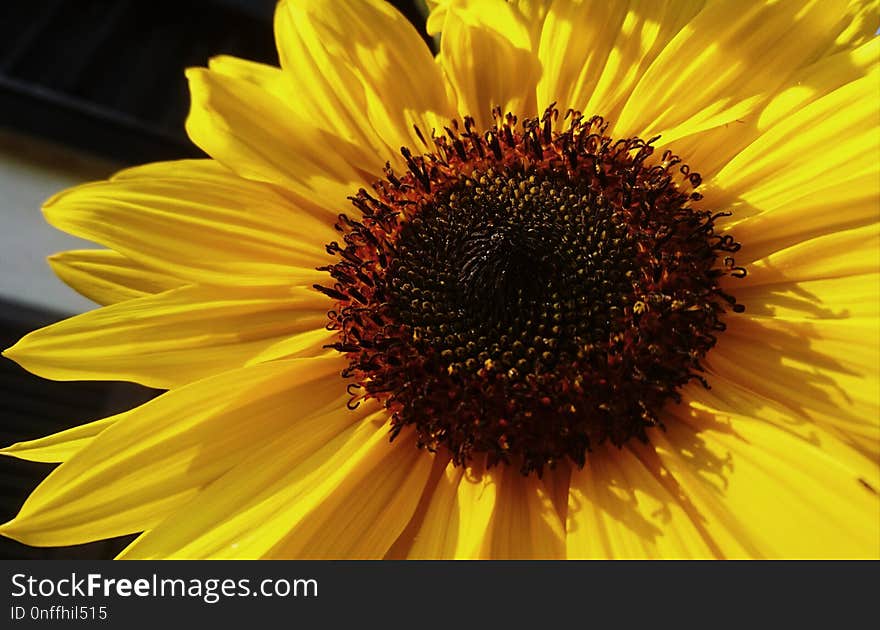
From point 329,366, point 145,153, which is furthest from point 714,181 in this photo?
point 145,153

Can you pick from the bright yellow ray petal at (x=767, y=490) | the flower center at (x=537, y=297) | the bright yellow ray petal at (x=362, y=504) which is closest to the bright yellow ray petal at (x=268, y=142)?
the flower center at (x=537, y=297)

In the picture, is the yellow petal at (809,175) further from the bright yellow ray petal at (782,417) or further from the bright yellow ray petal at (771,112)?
the bright yellow ray petal at (782,417)

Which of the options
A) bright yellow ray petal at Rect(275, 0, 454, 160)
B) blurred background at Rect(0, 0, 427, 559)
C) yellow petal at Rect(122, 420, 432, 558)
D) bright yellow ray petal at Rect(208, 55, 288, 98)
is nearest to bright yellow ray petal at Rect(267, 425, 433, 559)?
yellow petal at Rect(122, 420, 432, 558)

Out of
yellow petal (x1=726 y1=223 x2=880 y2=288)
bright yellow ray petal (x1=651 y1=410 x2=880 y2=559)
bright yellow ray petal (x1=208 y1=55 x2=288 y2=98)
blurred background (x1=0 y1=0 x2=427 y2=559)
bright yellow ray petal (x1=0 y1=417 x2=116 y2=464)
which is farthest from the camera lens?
blurred background (x1=0 y1=0 x2=427 y2=559)

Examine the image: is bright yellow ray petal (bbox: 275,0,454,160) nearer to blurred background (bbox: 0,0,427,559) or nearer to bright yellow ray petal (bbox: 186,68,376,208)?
bright yellow ray petal (bbox: 186,68,376,208)

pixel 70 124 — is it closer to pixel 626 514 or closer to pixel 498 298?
pixel 498 298

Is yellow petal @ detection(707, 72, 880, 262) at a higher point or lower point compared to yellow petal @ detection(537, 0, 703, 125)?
lower
